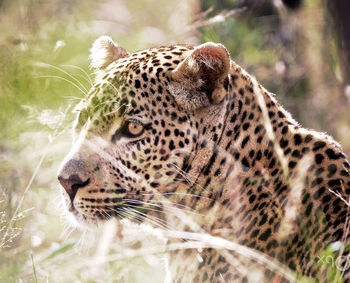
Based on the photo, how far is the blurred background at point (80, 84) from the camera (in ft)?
16.9

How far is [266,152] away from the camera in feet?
14.3

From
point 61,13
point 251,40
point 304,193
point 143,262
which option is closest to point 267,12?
point 251,40

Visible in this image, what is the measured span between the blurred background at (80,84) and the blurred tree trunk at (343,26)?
16 millimetres

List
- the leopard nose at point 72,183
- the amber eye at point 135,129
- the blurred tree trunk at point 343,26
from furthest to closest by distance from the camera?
the blurred tree trunk at point 343,26 < the amber eye at point 135,129 < the leopard nose at point 72,183

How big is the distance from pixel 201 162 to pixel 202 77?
0.59 m

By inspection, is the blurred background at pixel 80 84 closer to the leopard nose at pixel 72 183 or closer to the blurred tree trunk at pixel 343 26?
the blurred tree trunk at pixel 343 26

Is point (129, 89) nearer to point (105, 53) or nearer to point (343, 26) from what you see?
point (105, 53)

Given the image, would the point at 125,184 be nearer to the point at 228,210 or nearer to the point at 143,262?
the point at 228,210

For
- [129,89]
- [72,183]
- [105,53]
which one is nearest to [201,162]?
[129,89]

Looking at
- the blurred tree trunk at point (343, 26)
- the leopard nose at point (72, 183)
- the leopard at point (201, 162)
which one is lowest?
the leopard nose at point (72, 183)

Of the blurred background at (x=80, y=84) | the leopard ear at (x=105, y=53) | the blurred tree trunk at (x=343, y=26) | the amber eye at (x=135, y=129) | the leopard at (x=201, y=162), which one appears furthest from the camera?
the blurred tree trunk at (x=343, y=26)

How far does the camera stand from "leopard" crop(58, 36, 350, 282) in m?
4.20

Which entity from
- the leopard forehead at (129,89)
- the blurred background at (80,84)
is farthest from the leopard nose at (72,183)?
the leopard forehead at (129,89)

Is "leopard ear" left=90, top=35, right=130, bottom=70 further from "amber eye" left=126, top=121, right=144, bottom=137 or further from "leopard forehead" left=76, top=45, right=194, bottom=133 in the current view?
"amber eye" left=126, top=121, right=144, bottom=137
